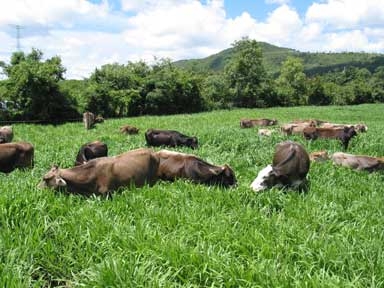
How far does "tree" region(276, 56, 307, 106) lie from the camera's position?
61.3m

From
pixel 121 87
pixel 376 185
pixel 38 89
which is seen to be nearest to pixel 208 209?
pixel 376 185

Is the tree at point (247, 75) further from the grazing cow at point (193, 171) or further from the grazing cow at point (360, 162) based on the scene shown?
the grazing cow at point (193, 171)

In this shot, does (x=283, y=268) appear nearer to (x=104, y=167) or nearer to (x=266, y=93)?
(x=104, y=167)

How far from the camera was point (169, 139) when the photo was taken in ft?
46.4

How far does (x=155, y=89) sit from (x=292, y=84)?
38621mm

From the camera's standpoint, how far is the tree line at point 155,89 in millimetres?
26969

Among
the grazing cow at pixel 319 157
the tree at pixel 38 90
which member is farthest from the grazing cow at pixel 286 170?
the tree at pixel 38 90

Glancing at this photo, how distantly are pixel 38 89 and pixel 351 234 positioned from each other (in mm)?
24215

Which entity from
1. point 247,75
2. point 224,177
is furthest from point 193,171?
point 247,75

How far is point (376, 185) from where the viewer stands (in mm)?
8969

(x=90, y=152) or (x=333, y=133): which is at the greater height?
(x=333, y=133)

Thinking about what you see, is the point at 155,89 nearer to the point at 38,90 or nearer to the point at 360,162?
the point at 38,90

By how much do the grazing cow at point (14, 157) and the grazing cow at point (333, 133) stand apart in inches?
358

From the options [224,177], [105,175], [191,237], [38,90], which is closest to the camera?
[191,237]
